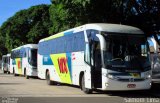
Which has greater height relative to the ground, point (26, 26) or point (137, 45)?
point (26, 26)

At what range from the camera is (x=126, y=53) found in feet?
61.8

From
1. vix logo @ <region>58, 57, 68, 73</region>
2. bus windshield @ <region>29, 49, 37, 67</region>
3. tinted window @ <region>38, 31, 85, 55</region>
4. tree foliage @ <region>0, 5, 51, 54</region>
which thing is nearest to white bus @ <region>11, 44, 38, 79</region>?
bus windshield @ <region>29, 49, 37, 67</region>

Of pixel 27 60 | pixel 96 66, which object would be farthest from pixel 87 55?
pixel 27 60

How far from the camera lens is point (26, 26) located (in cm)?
6619

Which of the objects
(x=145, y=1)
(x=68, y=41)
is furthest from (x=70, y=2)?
(x=145, y=1)

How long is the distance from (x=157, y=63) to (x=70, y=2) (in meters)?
9.27

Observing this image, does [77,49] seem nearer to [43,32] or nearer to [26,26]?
[43,32]

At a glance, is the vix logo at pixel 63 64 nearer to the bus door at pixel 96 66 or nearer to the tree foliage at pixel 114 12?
the tree foliage at pixel 114 12

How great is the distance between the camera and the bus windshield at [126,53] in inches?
729

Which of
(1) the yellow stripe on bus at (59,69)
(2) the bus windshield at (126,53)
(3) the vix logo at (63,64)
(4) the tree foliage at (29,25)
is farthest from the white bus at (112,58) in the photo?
(4) the tree foliage at (29,25)

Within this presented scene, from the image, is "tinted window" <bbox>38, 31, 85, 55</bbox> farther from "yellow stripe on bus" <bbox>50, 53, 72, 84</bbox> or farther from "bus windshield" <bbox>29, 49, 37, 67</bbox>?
"bus windshield" <bbox>29, 49, 37, 67</bbox>

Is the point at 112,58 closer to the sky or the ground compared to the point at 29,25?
closer to the ground

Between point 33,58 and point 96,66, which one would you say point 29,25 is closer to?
point 33,58

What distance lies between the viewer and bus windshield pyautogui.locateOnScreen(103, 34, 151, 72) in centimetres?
1852
